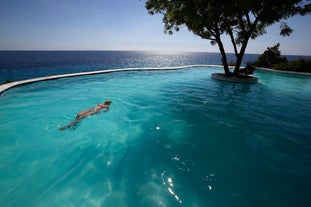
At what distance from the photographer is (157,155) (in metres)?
4.33

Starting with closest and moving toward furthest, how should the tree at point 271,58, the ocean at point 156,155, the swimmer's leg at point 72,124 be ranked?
1. the ocean at point 156,155
2. the swimmer's leg at point 72,124
3. the tree at point 271,58

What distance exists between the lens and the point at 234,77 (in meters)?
15.1

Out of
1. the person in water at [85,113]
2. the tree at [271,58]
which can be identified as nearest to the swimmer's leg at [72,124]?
the person in water at [85,113]

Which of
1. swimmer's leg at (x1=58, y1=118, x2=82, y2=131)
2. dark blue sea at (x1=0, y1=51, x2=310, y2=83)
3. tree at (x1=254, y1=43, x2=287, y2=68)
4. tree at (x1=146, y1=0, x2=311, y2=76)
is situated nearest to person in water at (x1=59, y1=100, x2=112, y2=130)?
swimmer's leg at (x1=58, y1=118, x2=82, y2=131)

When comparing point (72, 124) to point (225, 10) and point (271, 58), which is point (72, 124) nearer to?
point (225, 10)

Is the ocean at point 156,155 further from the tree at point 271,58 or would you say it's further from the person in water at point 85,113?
the tree at point 271,58

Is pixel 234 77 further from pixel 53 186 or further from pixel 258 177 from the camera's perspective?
pixel 53 186

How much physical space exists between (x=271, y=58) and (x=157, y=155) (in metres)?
31.6

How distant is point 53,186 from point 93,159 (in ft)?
3.46

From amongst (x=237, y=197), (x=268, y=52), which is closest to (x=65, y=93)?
(x=237, y=197)

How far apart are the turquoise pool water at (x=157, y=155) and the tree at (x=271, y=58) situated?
22617 millimetres

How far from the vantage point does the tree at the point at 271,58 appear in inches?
1032

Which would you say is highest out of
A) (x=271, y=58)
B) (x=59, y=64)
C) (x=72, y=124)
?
(x=271, y=58)

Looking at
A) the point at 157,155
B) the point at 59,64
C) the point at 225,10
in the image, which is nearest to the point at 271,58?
the point at 225,10
